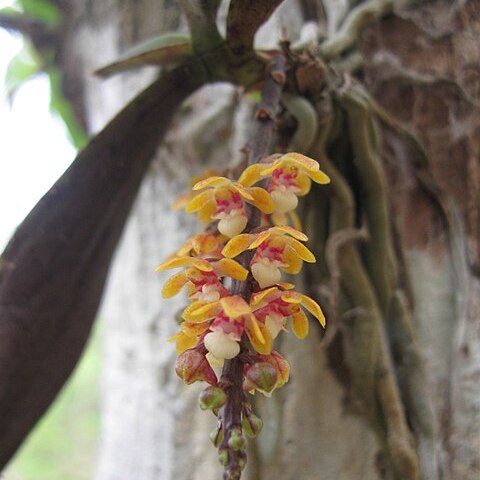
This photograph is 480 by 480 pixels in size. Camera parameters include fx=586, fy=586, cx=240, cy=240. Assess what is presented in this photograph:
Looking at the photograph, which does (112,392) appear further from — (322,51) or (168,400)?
(322,51)

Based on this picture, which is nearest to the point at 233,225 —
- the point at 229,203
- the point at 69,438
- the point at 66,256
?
the point at 229,203

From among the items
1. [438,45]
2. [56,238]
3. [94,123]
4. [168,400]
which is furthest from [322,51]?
[94,123]

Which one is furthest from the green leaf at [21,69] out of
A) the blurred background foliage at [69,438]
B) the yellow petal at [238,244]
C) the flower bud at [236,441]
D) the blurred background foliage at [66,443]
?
the blurred background foliage at [66,443]

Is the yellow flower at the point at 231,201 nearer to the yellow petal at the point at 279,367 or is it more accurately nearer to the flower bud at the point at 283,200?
the flower bud at the point at 283,200

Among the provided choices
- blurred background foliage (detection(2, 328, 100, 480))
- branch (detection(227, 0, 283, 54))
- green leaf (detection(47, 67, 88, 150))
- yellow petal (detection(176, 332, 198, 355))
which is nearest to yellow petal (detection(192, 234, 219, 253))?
yellow petal (detection(176, 332, 198, 355))

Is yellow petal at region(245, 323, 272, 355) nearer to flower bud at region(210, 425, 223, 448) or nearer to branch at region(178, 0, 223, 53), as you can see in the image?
flower bud at region(210, 425, 223, 448)
